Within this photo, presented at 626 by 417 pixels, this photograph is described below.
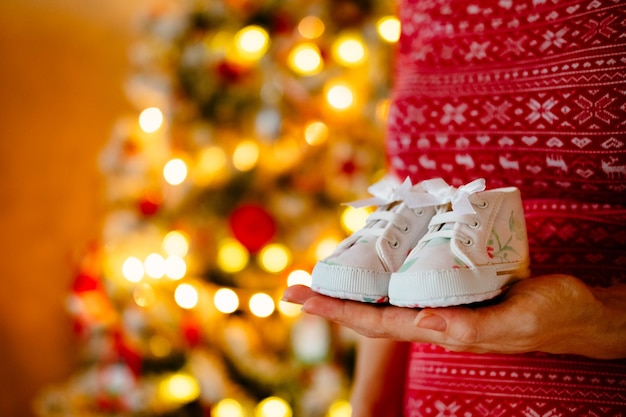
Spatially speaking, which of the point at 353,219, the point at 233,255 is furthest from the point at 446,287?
the point at 233,255

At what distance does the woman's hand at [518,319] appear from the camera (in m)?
0.55

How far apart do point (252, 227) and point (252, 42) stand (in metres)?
0.55

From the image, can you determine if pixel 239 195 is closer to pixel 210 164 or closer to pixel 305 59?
pixel 210 164

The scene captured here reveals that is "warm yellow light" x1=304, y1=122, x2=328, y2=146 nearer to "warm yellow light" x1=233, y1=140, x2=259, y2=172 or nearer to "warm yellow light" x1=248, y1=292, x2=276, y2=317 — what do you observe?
"warm yellow light" x1=233, y1=140, x2=259, y2=172

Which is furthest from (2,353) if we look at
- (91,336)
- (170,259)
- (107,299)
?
(170,259)

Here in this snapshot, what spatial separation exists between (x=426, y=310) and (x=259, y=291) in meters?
1.37

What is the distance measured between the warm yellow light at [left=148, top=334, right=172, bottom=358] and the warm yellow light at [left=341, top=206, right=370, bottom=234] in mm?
679

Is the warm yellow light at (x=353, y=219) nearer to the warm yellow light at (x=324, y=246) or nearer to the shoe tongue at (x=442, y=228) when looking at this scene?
the warm yellow light at (x=324, y=246)

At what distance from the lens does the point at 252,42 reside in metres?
1.87

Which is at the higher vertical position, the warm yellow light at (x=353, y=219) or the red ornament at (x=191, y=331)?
the warm yellow light at (x=353, y=219)

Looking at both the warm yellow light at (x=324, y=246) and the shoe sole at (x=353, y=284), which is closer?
the shoe sole at (x=353, y=284)

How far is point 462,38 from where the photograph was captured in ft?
2.62

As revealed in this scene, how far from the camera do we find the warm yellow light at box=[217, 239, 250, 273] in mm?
1888

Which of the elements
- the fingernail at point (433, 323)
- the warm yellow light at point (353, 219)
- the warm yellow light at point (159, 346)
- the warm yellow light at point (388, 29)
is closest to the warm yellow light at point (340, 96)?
the warm yellow light at point (388, 29)
